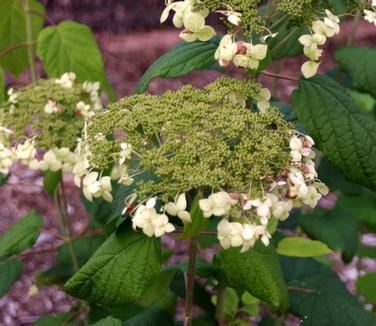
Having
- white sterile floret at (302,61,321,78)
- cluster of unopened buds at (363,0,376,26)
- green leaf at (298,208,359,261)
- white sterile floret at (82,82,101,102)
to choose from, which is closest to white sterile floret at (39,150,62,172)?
white sterile floret at (82,82,101,102)

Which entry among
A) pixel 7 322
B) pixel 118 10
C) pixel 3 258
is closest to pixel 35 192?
pixel 7 322

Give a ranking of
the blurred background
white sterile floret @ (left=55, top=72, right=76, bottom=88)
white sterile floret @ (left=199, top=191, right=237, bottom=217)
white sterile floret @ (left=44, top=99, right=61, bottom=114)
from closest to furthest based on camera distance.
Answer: white sterile floret @ (left=199, top=191, right=237, bottom=217)
white sterile floret @ (left=44, top=99, right=61, bottom=114)
white sterile floret @ (left=55, top=72, right=76, bottom=88)
the blurred background

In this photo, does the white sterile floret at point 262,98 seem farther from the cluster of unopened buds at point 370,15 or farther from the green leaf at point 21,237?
the green leaf at point 21,237

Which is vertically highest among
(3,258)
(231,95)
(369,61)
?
(231,95)

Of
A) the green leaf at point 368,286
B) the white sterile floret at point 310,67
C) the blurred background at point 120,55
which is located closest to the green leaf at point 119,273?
the white sterile floret at point 310,67

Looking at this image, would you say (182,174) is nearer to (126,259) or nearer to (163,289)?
(126,259)

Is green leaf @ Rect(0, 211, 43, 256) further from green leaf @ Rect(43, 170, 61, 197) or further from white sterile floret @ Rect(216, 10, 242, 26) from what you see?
white sterile floret @ Rect(216, 10, 242, 26)
